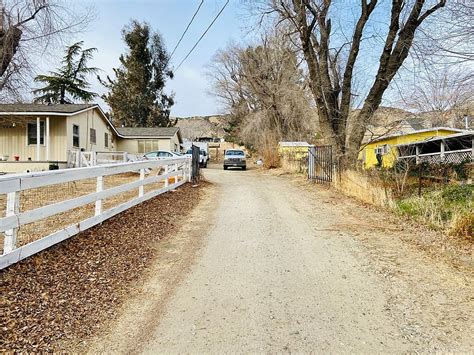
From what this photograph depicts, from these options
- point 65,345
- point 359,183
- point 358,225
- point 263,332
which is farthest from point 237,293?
point 359,183

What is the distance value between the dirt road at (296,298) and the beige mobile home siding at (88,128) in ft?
58.9

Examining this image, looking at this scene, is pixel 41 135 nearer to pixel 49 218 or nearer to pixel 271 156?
pixel 271 156

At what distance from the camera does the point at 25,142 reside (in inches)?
851

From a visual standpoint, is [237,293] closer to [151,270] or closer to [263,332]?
[263,332]

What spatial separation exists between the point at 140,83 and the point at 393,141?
2864 centimetres

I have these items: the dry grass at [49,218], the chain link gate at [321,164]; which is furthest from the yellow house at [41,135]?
the chain link gate at [321,164]

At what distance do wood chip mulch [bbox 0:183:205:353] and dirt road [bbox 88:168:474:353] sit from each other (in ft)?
0.86

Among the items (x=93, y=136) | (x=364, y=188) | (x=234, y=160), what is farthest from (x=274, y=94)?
(x=364, y=188)

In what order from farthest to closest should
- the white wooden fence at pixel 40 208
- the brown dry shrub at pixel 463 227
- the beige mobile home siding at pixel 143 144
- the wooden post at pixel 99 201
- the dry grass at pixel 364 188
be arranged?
1. the beige mobile home siding at pixel 143 144
2. the dry grass at pixel 364 188
3. the brown dry shrub at pixel 463 227
4. the wooden post at pixel 99 201
5. the white wooden fence at pixel 40 208

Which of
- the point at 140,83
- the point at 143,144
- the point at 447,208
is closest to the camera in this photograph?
the point at 447,208

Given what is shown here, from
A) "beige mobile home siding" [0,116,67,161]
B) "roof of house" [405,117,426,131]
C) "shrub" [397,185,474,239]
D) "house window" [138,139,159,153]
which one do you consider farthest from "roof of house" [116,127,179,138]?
"shrub" [397,185,474,239]

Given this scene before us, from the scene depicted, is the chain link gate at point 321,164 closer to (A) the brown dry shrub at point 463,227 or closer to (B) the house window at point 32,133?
(A) the brown dry shrub at point 463,227

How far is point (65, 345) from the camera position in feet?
Answer: 9.34

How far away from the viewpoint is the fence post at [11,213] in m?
3.96
